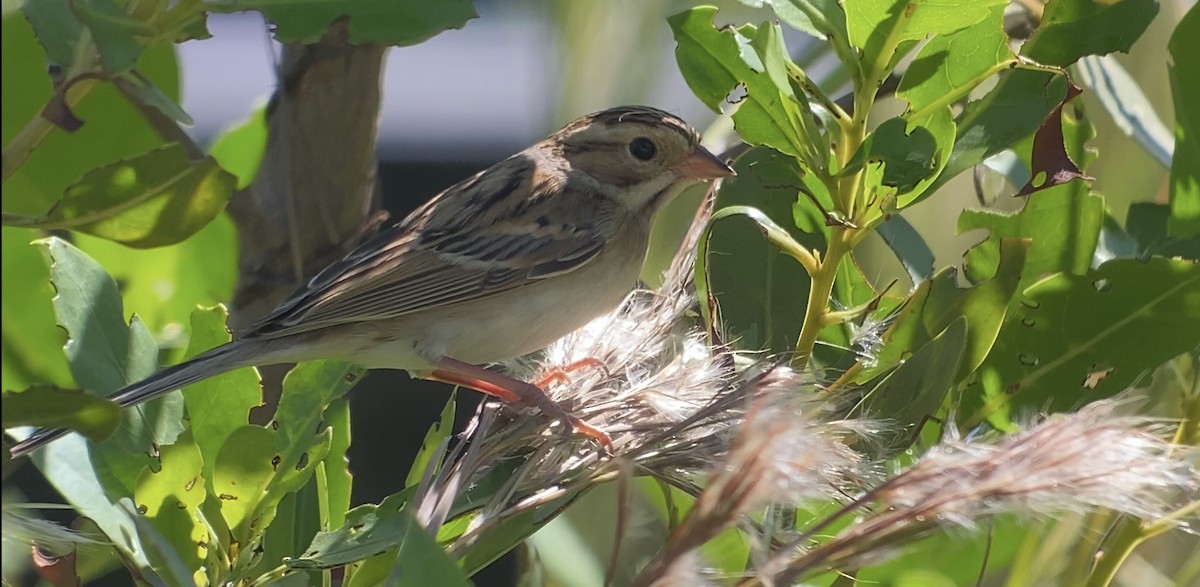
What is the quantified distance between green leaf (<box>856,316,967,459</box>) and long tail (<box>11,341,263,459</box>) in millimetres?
848

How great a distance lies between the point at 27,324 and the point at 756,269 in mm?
1170

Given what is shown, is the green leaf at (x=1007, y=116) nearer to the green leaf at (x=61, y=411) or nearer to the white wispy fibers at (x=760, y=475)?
the white wispy fibers at (x=760, y=475)

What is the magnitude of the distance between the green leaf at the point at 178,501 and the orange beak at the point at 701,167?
113 cm

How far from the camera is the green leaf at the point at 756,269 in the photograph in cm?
163

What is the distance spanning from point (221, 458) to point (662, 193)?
1.35 meters

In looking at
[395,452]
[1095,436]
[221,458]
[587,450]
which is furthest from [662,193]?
[395,452]

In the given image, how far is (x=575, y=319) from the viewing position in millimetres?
2258

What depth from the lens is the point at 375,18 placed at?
1.47 metres

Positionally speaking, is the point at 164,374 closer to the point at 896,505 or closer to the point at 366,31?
the point at 366,31

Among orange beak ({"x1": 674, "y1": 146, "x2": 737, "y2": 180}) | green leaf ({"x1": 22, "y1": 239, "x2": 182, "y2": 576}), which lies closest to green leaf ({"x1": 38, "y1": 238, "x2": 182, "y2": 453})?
Result: green leaf ({"x1": 22, "y1": 239, "x2": 182, "y2": 576})

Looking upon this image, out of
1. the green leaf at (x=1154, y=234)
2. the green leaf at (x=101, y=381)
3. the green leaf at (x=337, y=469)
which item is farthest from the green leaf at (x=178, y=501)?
the green leaf at (x=1154, y=234)

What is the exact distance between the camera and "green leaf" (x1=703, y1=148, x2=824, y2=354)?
1630 millimetres

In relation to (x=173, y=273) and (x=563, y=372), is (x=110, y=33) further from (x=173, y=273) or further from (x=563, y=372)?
(x=563, y=372)

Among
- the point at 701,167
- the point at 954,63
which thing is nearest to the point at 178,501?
the point at 954,63
